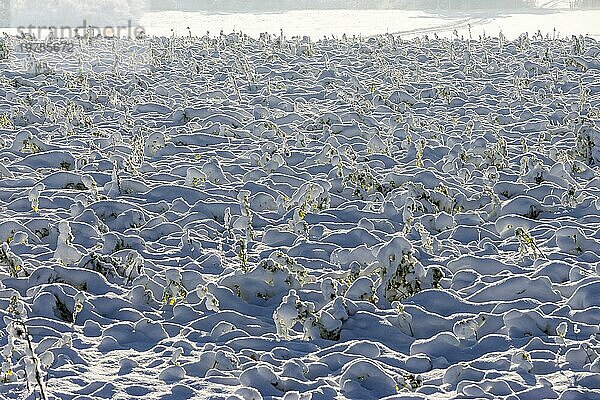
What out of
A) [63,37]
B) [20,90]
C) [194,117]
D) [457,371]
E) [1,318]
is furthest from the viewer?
[63,37]

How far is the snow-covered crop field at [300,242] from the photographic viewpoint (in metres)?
3.97

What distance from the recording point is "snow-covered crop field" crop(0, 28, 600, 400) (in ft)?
13.0

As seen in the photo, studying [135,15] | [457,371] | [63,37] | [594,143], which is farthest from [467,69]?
[135,15]

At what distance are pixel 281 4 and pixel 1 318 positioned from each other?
37.8m

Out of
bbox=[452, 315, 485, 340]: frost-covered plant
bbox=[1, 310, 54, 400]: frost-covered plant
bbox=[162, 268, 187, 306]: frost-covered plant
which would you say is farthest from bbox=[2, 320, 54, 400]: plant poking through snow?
bbox=[452, 315, 485, 340]: frost-covered plant

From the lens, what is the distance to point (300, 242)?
18.9ft

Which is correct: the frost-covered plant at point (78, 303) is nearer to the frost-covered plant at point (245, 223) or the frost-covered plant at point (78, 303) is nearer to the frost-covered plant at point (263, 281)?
the frost-covered plant at point (263, 281)

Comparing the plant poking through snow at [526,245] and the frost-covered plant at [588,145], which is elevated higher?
the frost-covered plant at [588,145]

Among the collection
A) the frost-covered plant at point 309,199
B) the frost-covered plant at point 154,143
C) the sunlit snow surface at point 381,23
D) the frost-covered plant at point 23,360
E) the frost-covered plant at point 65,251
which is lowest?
the frost-covered plant at point 23,360

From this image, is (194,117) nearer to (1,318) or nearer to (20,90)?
(20,90)

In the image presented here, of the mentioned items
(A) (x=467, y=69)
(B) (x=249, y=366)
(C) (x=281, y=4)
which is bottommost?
(B) (x=249, y=366)

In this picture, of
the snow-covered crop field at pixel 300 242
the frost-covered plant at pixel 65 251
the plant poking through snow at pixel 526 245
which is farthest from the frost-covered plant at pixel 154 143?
the plant poking through snow at pixel 526 245

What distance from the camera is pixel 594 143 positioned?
7750mm

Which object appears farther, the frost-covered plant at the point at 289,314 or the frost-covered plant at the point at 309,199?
the frost-covered plant at the point at 309,199
